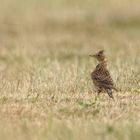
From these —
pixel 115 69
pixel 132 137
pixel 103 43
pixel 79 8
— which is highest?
pixel 79 8

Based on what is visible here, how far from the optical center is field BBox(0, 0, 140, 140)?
31.5 ft

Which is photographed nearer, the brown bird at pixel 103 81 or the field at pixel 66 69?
the field at pixel 66 69

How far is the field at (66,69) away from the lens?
9.61 metres

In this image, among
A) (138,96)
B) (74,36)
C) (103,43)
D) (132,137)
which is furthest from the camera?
(74,36)

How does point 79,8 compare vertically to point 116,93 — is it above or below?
above

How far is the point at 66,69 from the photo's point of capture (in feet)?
49.4

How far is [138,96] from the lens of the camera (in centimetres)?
1182

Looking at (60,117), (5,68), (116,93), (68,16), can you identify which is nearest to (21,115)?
(60,117)

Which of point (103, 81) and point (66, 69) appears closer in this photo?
point (103, 81)

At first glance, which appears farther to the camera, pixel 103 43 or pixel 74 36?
pixel 74 36

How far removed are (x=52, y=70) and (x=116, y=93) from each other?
2.91 metres

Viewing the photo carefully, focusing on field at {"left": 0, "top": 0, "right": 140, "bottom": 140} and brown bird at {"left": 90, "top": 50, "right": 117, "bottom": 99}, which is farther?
brown bird at {"left": 90, "top": 50, "right": 117, "bottom": 99}

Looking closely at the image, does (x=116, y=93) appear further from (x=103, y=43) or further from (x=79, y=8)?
(x=79, y=8)

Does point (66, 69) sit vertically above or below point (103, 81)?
above
